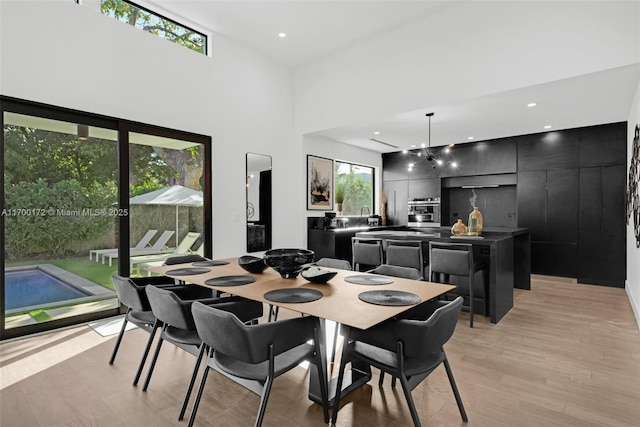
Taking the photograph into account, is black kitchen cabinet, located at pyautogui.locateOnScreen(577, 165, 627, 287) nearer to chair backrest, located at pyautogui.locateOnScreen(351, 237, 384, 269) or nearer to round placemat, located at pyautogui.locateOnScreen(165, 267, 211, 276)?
chair backrest, located at pyautogui.locateOnScreen(351, 237, 384, 269)

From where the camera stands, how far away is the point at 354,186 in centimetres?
765

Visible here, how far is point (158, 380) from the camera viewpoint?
8.00 feet

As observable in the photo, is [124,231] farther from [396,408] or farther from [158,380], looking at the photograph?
[396,408]

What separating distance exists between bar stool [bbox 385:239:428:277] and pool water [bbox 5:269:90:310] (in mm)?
3506

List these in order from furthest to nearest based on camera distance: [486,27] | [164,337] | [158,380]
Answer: [486,27]
[158,380]
[164,337]

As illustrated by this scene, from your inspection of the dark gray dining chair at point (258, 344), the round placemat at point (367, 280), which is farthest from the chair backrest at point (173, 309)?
the round placemat at point (367, 280)

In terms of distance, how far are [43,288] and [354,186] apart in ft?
18.5

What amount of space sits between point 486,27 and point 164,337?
451 centimetres

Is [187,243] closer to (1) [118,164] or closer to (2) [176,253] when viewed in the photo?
(2) [176,253]

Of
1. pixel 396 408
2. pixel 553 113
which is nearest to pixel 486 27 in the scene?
pixel 553 113

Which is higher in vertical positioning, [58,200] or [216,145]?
[216,145]

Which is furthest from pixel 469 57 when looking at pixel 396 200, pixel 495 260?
pixel 396 200

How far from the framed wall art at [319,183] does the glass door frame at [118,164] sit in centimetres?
190

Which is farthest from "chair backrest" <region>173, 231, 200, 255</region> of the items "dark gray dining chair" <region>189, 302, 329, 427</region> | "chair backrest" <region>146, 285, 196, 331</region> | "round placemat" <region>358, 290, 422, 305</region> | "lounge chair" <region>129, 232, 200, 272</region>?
"round placemat" <region>358, 290, 422, 305</region>
